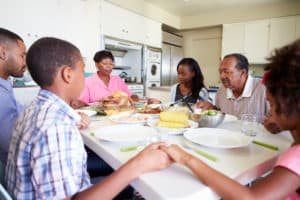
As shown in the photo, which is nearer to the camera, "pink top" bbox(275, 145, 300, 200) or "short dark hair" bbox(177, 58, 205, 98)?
"pink top" bbox(275, 145, 300, 200)

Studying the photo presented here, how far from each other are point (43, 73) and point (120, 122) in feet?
1.83

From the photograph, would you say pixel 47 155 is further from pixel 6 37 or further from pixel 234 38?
pixel 234 38

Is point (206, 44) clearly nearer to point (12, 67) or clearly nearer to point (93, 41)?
point (93, 41)

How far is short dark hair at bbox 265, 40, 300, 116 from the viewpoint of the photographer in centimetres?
58

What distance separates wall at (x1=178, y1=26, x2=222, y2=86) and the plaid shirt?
4.83 meters

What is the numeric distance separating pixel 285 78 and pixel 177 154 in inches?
13.7

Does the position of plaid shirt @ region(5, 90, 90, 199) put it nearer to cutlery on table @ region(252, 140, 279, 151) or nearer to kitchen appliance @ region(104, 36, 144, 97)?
cutlery on table @ region(252, 140, 279, 151)

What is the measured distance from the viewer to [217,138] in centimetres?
91

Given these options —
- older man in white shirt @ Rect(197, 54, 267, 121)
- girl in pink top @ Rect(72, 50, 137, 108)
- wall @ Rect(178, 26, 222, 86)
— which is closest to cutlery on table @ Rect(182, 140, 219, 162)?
older man in white shirt @ Rect(197, 54, 267, 121)

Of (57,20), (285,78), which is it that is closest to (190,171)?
(285,78)

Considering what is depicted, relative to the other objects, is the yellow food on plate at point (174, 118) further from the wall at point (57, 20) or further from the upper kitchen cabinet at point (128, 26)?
the upper kitchen cabinet at point (128, 26)

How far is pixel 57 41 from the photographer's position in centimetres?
71

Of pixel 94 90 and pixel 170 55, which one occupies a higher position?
pixel 170 55

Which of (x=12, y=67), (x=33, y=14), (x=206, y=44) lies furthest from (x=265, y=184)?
(x=206, y=44)
